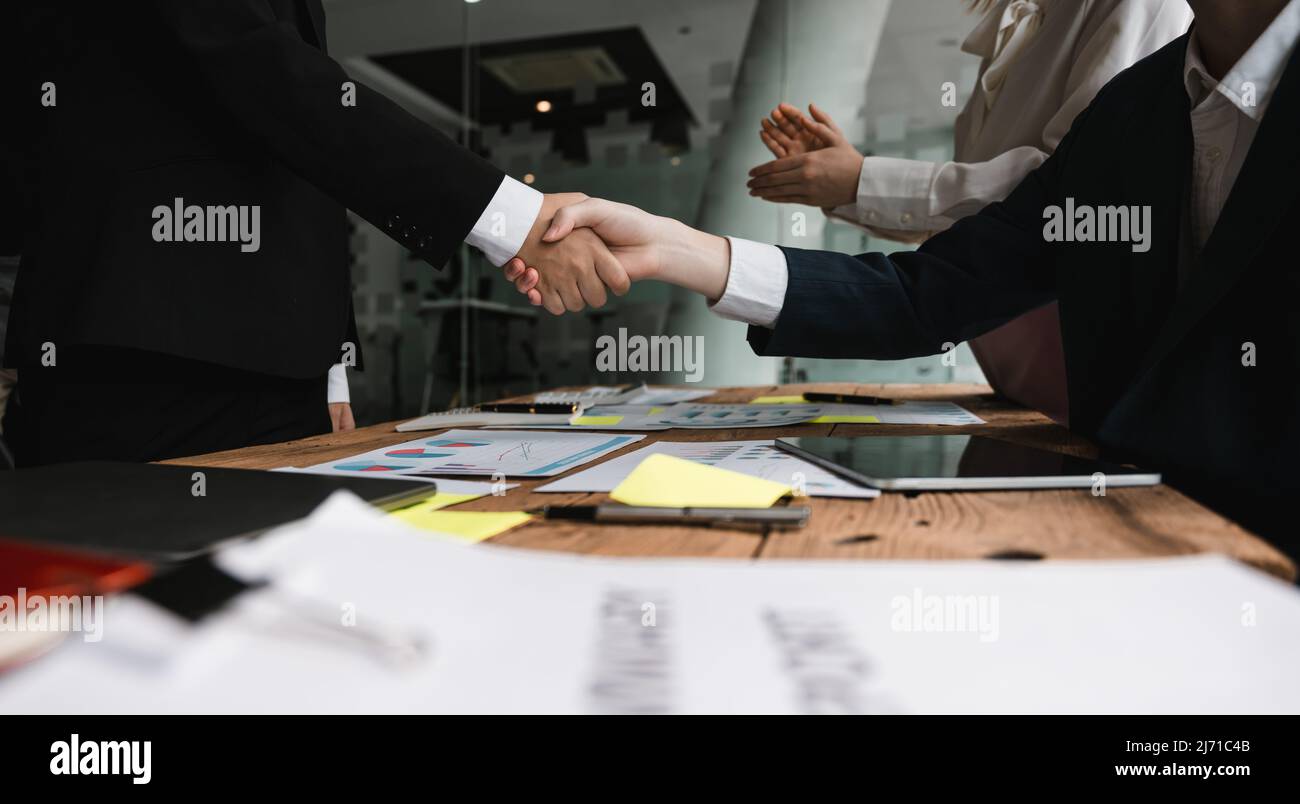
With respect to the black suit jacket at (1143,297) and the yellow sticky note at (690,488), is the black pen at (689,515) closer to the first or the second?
the yellow sticky note at (690,488)

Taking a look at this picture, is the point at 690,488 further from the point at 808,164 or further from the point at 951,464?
the point at 808,164

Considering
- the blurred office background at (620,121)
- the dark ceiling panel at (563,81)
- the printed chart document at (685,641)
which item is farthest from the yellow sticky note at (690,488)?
the dark ceiling panel at (563,81)

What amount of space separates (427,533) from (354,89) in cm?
68

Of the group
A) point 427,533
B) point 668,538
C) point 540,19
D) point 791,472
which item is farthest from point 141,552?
point 540,19

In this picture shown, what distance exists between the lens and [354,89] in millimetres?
893

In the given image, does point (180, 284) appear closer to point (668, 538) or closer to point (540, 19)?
point (668, 538)

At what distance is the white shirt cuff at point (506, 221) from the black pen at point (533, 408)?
0.76 feet

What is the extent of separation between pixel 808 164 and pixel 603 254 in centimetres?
67

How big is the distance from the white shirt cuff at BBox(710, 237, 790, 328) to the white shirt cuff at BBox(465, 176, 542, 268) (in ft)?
0.89

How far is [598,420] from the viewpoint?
1.08m

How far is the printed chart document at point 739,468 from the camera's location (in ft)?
1.77

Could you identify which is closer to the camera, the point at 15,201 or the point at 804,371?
the point at 15,201

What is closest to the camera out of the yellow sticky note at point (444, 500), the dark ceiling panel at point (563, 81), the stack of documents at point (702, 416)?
the yellow sticky note at point (444, 500)

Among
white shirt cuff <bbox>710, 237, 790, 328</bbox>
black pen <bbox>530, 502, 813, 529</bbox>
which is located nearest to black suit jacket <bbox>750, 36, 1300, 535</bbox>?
white shirt cuff <bbox>710, 237, 790, 328</bbox>
